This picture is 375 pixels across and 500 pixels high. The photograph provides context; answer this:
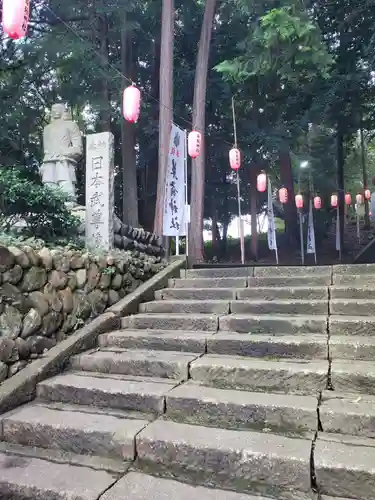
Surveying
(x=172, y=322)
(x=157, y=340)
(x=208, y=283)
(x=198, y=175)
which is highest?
(x=198, y=175)

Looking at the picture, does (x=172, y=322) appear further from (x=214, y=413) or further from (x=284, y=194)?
(x=284, y=194)

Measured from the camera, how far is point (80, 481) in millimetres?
2170

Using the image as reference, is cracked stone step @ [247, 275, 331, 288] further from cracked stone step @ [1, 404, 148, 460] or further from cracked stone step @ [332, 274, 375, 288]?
cracked stone step @ [1, 404, 148, 460]

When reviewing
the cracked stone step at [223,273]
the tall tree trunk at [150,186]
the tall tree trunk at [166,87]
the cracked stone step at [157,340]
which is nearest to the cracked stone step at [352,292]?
the cracked stone step at [223,273]

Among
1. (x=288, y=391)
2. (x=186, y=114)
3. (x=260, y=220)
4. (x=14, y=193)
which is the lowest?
(x=288, y=391)

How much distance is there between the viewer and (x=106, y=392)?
2898 mm

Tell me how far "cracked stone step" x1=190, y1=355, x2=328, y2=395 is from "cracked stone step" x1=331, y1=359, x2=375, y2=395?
0.26 ft

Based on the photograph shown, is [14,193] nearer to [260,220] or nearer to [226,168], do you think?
[226,168]

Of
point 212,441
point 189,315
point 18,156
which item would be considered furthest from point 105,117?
point 212,441

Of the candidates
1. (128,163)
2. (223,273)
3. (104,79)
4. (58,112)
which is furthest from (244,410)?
(104,79)

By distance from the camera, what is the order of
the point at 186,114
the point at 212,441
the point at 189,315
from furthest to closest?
the point at 186,114
the point at 189,315
the point at 212,441

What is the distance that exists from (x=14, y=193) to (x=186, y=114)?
1154 cm

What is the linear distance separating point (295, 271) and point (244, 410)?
108 inches

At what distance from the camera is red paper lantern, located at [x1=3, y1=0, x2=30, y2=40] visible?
4.64 metres
